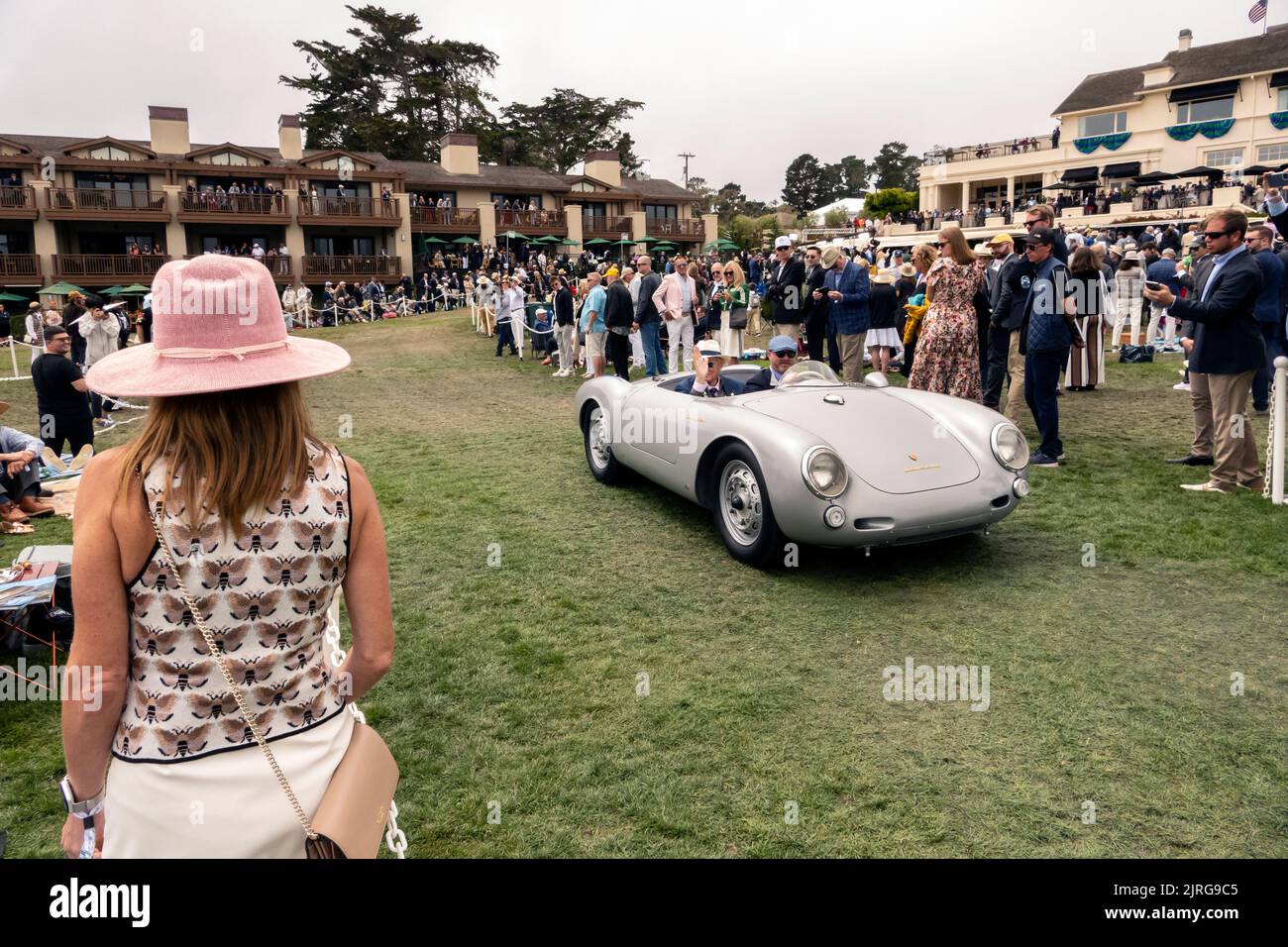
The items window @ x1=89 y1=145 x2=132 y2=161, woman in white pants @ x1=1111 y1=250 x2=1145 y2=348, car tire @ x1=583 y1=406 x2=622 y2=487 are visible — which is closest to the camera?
car tire @ x1=583 y1=406 x2=622 y2=487

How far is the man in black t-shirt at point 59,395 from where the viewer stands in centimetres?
876

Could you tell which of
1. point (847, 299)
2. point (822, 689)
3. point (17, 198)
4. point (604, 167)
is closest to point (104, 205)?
point (17, 198)

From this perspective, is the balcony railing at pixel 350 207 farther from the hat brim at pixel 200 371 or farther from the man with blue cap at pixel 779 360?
the hat brim at pixel 200 371

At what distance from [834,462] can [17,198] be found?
41.8 metres

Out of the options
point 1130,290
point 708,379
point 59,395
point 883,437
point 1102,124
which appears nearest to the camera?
point 883,437

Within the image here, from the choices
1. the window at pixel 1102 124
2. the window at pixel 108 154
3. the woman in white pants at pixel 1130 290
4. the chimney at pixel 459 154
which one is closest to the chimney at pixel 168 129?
the window at pixel 108 154

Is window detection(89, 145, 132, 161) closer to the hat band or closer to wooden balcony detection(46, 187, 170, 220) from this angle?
wooden balcony detection(46, 187, 170, 220)

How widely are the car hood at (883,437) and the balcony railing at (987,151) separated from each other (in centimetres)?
5542

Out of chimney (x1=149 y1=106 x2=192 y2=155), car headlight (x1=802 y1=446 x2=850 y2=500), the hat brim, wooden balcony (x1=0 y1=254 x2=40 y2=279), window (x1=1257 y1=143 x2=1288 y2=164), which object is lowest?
car headlight (x1=802 y1=446 x2=850 y2=500)

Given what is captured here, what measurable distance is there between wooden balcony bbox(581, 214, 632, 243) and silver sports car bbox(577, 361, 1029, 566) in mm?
46090

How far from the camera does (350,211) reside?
41500 mm

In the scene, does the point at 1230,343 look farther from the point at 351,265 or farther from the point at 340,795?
the point at 351,265

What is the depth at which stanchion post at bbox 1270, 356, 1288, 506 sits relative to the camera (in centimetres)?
655

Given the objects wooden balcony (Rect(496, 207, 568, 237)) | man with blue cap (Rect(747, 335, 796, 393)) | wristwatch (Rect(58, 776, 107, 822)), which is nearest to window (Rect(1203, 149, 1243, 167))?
wooden balcony (Rect(496, 207, 568, 237))
